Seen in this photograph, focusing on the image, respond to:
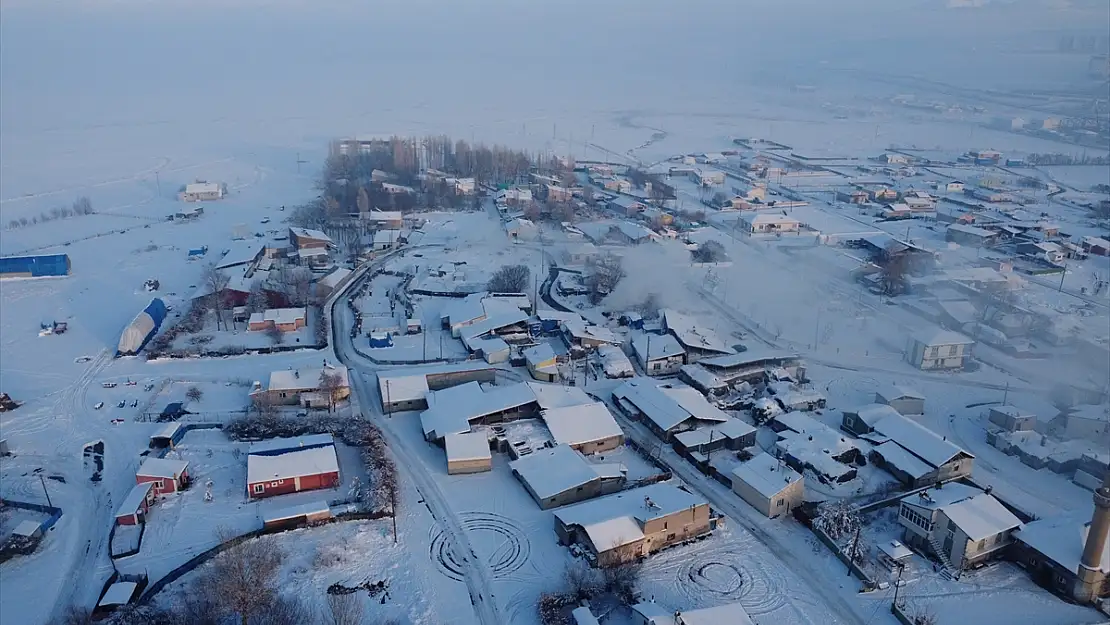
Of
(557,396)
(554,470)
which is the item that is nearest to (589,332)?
(557,396)

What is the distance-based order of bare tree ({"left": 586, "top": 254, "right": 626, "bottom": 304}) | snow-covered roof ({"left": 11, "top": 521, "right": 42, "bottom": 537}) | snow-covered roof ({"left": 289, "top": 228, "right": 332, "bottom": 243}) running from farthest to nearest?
snow-covered roof ({"left": 289, "top": 228, "right": 332, "bottom": 243}), bare tree ({"left": 586, "top": 254, "right": 626, "bottom": 304}), snow-covered roof ({"left": 11, "top": 521, "right": 42, "bottom": 537})

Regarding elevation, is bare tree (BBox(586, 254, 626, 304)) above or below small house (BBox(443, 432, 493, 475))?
above

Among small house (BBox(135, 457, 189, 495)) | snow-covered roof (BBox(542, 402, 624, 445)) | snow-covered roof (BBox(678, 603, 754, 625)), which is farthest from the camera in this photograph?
snow-covered roof (BBox(542, 402, 624, 445))

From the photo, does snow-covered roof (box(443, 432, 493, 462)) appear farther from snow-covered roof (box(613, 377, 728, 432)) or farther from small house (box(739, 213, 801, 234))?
small house (box(739, 213, 801, 234))

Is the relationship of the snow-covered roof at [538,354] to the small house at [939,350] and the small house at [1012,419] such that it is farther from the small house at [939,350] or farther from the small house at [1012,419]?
the small house at [1012,419]

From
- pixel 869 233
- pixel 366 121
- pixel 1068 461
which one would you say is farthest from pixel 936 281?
pixel 366 121

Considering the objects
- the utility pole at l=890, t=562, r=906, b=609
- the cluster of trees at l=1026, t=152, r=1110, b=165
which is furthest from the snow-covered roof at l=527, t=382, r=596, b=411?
the cluster of trees at l=1026, t=152, r=1110, b=165

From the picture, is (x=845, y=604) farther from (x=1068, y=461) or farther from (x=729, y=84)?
(x=729, y=84)
